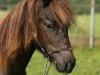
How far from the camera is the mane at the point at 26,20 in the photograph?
4.12 meters

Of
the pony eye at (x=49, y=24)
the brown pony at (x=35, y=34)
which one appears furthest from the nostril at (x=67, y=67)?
the pony eye at (x=49, y=24)

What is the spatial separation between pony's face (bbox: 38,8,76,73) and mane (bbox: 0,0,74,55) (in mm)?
68

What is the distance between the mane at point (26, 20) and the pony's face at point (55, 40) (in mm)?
68

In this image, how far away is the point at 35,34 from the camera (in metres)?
4.12

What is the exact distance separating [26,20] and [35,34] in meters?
0.21

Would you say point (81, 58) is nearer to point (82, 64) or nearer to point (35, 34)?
point (82, 64)

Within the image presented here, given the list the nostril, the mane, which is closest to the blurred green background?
the mane

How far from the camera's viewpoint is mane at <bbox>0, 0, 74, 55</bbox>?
4117mm

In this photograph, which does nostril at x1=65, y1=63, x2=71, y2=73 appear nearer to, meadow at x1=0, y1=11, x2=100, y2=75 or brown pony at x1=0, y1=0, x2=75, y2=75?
brown pony at x1=0, y1=0, x2=75, y2=75

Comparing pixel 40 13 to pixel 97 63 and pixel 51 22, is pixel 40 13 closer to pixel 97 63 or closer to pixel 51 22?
pixel 51 22

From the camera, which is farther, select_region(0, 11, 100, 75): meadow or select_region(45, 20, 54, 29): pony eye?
select_region(0, 11, 100, 75): meadow

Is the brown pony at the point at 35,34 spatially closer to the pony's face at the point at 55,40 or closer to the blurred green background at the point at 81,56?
the pony's face at the point at 55,40

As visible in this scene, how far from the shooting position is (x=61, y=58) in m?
4.01

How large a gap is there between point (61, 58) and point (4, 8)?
11.5 metres
